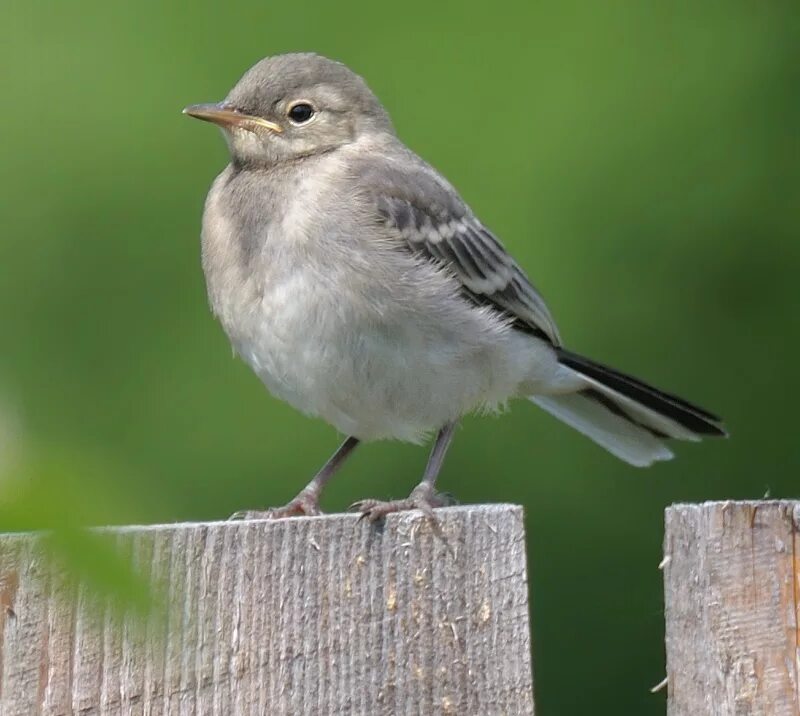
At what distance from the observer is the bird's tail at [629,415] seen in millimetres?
4785

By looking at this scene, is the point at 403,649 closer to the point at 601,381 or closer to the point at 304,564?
the point at 304,564

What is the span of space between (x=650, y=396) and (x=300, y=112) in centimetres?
153

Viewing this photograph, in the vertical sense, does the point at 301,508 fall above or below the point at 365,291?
below

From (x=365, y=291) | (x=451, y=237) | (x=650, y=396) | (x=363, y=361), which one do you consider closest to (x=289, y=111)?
(x=451, y=237)

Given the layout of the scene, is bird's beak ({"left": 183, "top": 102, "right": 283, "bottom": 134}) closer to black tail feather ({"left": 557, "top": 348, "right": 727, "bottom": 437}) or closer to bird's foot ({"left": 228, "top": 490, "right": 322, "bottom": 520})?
bird's foot ({"left": 228, "top": 490, "right": 322, "bottom": 520})

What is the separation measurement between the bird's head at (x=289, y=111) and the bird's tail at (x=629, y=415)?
1.13 m

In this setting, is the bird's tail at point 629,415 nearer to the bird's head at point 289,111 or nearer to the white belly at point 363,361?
the white belly at point 363,361

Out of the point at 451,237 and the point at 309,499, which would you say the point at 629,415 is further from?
the point at 309,499

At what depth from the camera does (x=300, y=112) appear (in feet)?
15.2

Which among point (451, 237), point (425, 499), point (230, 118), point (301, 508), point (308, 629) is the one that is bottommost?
point (308, 629)

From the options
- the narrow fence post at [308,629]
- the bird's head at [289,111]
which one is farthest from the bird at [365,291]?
the narrow fence post at [308,629]

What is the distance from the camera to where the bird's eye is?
463 centimetres

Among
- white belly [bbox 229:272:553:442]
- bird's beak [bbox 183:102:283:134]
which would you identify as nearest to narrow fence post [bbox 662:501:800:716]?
white belly [bbox 229:272:553:442]

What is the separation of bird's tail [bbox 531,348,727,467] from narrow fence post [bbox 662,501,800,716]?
8.61 feet
